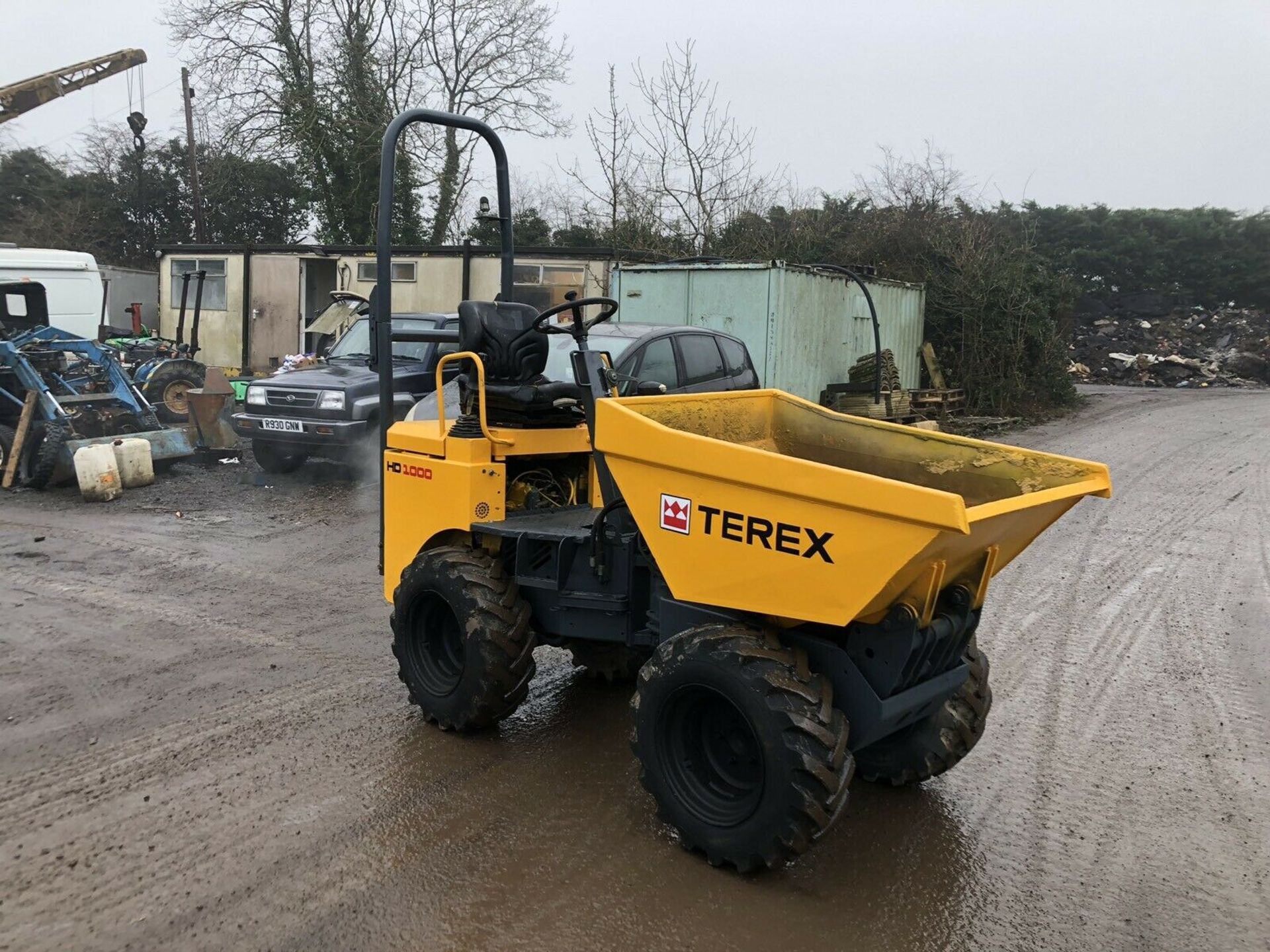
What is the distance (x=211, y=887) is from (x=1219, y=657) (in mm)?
5288

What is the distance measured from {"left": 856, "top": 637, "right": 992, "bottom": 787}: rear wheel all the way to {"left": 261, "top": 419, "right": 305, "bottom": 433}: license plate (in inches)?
315

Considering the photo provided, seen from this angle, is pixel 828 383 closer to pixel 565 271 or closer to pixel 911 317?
pixel 911 317

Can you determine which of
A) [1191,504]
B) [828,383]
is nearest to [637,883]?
[1191,504]

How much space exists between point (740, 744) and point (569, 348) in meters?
5.91

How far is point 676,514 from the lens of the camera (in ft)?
11.4

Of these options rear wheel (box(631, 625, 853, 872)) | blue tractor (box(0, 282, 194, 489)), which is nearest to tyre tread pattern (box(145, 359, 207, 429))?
blue tractor (box(0, 282, 194, 489))

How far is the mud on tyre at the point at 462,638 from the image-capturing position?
4.31 meters

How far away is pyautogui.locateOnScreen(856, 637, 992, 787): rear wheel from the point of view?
396 cm

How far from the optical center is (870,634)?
332cm

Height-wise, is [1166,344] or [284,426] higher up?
[1166,344]

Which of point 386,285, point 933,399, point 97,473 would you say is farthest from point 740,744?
point 933,399

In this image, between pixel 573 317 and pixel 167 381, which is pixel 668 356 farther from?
pixel 167 381

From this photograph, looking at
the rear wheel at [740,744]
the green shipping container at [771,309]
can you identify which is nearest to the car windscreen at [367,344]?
the green shipping container at [771,309]

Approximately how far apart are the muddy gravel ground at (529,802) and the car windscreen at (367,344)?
186 inches
